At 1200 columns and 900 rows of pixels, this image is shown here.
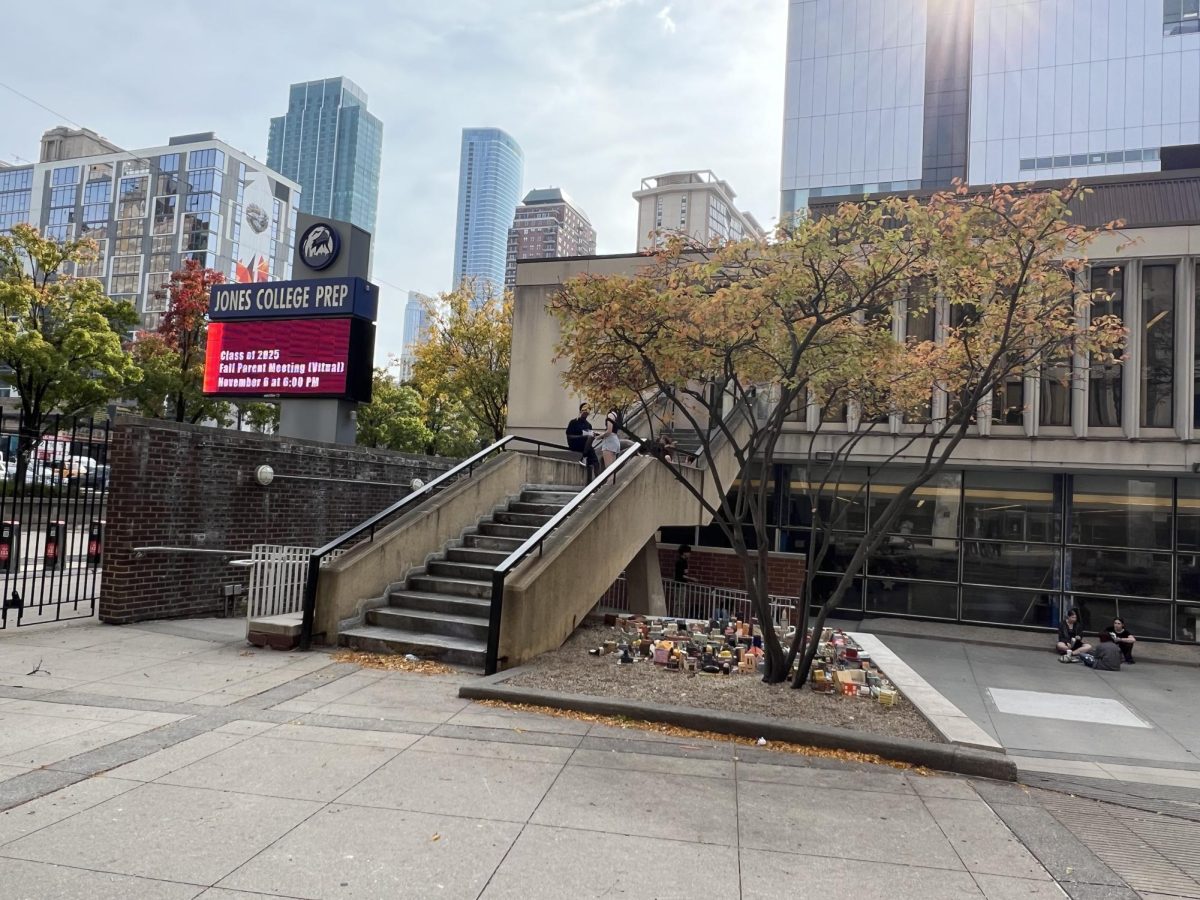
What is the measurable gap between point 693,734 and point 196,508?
23.5ft

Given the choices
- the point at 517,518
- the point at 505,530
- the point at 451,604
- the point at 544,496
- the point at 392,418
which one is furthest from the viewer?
the point at 392,418

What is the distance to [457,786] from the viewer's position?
16.2 ft

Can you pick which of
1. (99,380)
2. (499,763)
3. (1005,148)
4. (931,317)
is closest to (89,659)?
(499,763)

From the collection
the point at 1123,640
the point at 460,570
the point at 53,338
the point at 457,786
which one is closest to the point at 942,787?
the point at 457,786

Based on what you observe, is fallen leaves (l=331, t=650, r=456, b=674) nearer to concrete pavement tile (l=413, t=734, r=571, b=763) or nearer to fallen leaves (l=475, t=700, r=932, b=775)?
fallen leaves (l=475, t=700, r=932, b=775)

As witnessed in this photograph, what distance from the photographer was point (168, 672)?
7.46 meters

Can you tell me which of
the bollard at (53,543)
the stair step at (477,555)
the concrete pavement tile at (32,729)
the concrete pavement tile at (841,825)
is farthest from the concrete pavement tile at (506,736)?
the bollard at (53,543)

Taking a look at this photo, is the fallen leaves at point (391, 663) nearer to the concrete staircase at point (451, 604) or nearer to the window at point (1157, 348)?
the concrete staircase at point (451, 604)

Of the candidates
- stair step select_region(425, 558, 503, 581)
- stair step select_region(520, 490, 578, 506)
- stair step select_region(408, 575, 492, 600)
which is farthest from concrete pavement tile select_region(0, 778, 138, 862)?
stair step select_region(520, 490, 578, 506)

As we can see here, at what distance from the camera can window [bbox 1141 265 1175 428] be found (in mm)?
17859

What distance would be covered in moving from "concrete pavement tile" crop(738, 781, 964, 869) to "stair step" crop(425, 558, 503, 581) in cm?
519

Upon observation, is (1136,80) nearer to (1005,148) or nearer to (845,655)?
(1005,148)

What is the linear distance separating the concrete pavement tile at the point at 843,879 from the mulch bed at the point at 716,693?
228 cm

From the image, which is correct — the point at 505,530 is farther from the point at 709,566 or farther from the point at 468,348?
the point at 468,348
